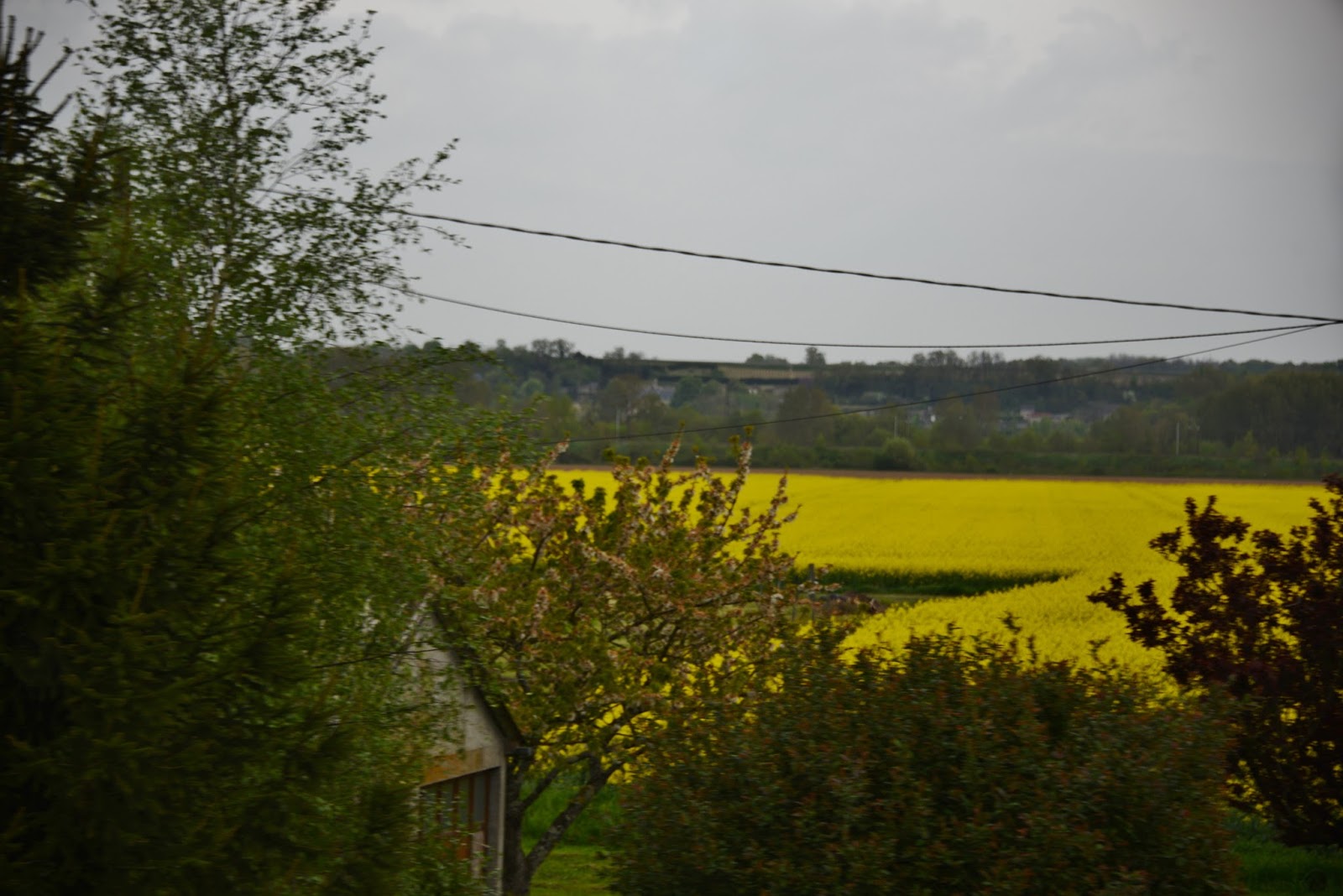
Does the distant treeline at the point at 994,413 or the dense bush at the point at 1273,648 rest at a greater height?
the distant treeline at the point at 994,413

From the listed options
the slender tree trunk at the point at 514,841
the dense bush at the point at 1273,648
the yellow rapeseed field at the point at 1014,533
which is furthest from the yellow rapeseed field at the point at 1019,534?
the slender tree trunk at the point at 514,841

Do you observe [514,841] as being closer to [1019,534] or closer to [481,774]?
[481,774]

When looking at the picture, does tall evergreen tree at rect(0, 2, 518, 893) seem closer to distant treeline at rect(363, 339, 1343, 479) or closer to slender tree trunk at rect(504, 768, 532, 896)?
slender tree trunk at rect(504, 768, 532, 896)

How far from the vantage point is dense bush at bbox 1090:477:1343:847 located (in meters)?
12.7

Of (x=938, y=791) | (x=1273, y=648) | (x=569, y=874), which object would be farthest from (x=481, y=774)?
(x=1273, y=648)

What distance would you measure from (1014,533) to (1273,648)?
24831 millimetres

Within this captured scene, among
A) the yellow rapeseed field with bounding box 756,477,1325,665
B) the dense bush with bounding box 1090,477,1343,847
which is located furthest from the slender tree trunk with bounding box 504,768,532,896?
the yellow rapeseed field with bounding box 756,477,1325,665

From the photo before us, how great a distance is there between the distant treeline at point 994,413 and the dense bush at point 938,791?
95.4ft

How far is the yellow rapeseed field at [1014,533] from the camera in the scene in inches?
975

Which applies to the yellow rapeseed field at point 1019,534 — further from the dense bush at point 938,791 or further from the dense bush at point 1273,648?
the dense bush at point 938,791

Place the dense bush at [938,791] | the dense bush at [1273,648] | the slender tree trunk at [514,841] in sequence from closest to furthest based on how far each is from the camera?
the dense bush at [938,791]
the dense bush at [1273,648]
the slender tree trunk at [514,841]

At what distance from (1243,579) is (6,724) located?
39.7 ft

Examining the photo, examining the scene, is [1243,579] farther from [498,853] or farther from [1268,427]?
[1268,427]

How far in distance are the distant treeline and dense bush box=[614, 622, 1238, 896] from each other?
95.4 ft
